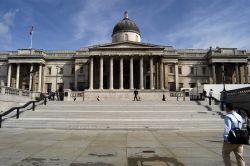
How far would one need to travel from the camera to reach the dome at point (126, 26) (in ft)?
233

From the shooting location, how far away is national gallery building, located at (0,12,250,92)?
64375 mm

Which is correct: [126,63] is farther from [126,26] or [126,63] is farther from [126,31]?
[126,26]

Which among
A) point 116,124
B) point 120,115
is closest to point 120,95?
point 120,115

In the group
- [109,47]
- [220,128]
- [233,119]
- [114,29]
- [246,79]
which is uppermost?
[114,29]

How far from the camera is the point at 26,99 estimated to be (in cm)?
3600

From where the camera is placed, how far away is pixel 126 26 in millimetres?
71125

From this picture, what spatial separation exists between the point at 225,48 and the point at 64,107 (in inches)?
1953

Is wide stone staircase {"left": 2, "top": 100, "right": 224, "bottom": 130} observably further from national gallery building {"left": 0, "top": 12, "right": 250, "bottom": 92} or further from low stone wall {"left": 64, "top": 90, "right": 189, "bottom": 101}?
national gallery building {"left": 0, "top": 12, "right": 250, "bottom": 92}

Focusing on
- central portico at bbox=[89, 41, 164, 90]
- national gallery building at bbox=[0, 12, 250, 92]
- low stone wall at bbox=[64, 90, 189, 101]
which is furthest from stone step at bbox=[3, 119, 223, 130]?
national gallery building at bbox=[0, 12, 250, 92]

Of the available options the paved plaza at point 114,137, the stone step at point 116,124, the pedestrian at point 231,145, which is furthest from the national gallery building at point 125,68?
the pedestrian at point 231,145

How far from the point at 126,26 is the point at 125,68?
12202mm

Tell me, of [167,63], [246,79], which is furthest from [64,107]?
[246,79]

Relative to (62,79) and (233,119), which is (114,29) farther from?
(233,119)

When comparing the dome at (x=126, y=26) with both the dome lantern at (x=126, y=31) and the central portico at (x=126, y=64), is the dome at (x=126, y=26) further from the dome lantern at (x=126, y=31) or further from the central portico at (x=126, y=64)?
the central portico at (x=126, y=64)
